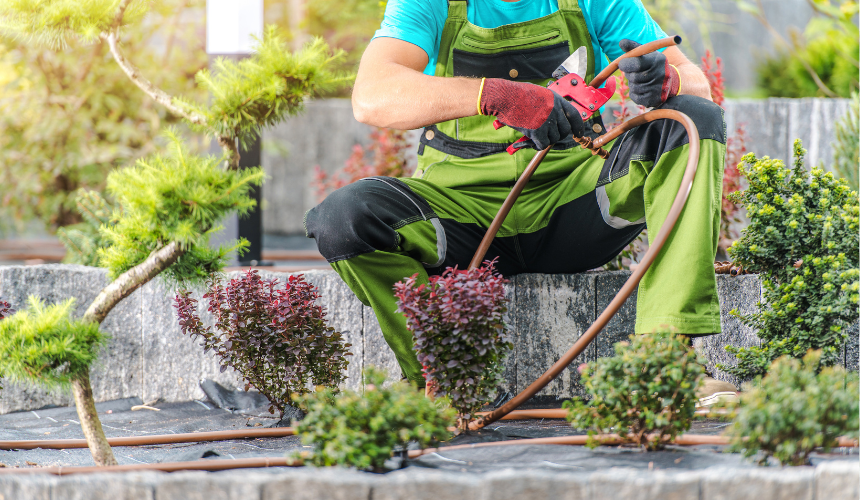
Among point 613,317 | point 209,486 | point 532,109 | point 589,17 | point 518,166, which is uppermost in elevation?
point 589,17

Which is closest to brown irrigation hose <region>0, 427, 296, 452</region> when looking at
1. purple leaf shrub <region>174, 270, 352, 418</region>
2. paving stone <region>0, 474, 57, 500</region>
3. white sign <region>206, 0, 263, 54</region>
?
purple leaf shrub <region>174, 270, 352, 418</region>

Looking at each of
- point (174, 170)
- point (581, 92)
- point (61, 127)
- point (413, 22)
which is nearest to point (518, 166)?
point (581, 92)

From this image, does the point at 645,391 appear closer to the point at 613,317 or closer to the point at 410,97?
the point at 613,317

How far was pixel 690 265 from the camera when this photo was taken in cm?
177

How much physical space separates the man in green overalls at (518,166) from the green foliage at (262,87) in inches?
7.2

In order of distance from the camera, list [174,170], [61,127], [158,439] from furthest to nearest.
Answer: [61,127] < [158,439] < [174,170]

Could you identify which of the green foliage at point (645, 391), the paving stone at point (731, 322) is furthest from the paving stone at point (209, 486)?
the paving stone at point (731, 322)

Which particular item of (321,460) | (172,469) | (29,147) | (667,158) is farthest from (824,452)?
(29,147)

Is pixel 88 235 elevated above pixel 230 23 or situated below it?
below

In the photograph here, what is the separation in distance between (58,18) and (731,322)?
2.43 m

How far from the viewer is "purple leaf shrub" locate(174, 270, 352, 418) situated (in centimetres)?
213

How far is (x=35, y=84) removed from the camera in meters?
5.25

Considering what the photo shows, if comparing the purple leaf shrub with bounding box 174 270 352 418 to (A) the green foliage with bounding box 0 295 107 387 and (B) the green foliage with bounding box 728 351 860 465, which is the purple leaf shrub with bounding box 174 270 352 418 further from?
(B) the green foliage with bounding box 728 351 860 465

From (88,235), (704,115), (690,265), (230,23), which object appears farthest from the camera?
(88,235)
